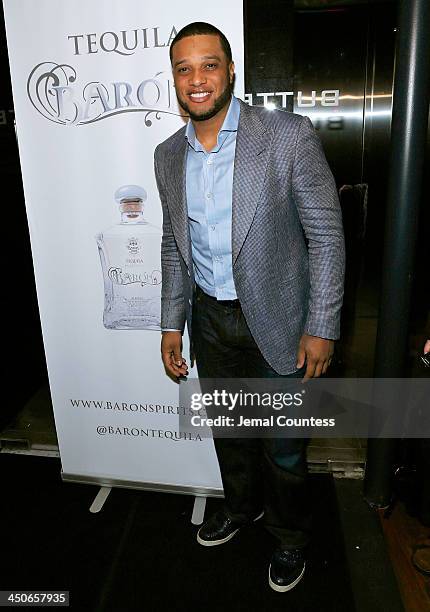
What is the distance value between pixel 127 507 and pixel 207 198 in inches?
59.1

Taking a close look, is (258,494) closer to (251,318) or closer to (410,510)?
(410,510)

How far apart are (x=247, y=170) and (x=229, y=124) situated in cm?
18

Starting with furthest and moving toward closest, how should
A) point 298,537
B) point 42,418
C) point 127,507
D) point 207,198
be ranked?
point 42,418, point 127,507, point 298,537, point 207,198

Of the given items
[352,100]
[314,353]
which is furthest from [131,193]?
[352,100]

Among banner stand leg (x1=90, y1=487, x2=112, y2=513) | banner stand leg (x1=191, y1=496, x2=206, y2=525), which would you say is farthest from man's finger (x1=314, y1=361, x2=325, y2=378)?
banner stand leg (x1=90, y1=487, x2=112, y2=513)

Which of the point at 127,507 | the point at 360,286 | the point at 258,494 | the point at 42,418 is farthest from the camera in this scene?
the point at 360,286

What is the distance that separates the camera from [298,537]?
2055 mm

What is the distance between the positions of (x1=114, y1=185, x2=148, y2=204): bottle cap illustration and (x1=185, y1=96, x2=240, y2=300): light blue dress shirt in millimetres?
328

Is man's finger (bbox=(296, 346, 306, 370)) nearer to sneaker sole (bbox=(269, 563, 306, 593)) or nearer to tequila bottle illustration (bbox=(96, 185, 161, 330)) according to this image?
tequila bottle illustration (bbox=(96, 185, 161, 330))

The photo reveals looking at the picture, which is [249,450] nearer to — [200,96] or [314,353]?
[314,353]

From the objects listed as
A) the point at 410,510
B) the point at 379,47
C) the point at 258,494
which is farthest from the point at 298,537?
the point at 379,47

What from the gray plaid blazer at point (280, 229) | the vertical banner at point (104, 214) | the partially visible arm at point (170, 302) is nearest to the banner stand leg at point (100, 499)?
the vertical banner at point (104, 214)

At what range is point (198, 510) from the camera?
2.40 m

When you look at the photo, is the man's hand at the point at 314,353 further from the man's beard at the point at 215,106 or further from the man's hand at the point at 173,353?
the man's beard at the point at 215,106
